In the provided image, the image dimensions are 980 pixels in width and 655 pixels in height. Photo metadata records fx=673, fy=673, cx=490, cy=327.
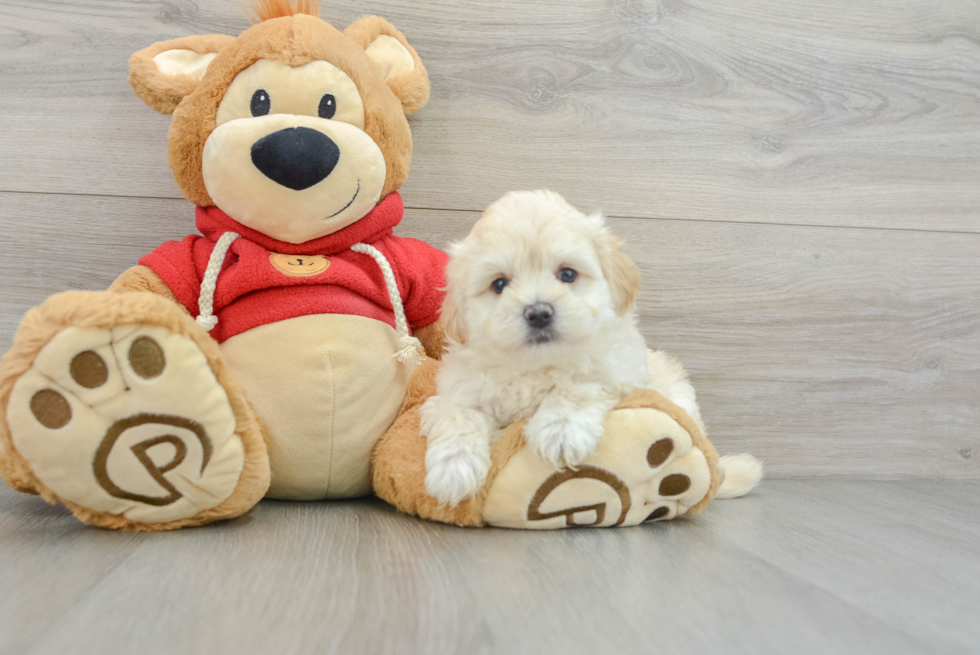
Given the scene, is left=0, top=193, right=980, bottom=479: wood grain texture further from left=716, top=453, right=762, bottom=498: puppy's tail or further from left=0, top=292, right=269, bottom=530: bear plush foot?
left=0, top=292, right=269, bottom=530: bear plush foot

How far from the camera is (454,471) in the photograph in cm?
104

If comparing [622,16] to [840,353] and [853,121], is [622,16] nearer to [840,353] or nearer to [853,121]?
[853,121]

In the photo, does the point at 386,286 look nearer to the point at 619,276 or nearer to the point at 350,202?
the point at 350,202

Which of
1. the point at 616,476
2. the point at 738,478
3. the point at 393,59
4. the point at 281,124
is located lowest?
the point at 738,478

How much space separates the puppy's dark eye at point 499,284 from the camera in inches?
44.3

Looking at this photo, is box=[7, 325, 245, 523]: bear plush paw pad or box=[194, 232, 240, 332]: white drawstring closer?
box=[7, 325, 245, 523]: bear plush paw pad

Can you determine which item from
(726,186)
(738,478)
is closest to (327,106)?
(726,186)

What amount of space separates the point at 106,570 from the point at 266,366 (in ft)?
1.32

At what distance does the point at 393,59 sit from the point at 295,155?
38 cm

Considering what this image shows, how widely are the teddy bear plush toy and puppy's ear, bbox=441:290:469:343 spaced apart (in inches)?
3.7

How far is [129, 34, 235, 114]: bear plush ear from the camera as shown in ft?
4.02

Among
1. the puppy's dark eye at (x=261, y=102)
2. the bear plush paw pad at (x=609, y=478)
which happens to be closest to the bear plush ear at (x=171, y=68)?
the puppy's dark eye at (x=261, y=102)

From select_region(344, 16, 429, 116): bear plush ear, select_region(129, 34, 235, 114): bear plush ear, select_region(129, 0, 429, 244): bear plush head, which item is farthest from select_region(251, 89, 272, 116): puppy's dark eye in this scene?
select_region(344, 16, 429, 116): bear plush ear

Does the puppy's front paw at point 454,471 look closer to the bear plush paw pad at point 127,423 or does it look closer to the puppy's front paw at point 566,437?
the puppy's front paw at point 566,437
